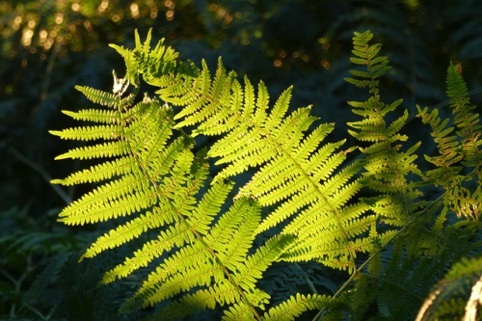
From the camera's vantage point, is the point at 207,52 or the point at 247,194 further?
the point at 207,52

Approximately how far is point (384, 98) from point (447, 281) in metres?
2.24

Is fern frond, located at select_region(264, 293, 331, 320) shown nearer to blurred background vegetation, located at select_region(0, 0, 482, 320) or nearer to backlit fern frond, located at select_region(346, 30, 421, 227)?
backlit fern frond, located at select_region(346, 30, 421, 227)

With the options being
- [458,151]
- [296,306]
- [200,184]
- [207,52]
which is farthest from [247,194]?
[207,52]

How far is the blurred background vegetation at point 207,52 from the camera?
2.90 m

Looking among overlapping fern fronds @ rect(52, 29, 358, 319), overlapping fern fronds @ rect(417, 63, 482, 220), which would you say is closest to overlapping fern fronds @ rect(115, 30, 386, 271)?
overlapping fern fronds @ rect(52, 29, 358, 319)

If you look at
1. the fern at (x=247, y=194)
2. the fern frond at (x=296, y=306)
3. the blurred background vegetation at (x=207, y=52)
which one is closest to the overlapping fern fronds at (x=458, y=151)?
the fern at (x=247, y=194)

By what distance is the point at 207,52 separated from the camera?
122 inches

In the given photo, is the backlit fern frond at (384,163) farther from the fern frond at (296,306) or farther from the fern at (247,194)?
the fern frond at (296,306)

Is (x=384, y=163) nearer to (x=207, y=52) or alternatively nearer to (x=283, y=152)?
(x=283, y=152)

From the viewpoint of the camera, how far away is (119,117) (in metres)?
0.96

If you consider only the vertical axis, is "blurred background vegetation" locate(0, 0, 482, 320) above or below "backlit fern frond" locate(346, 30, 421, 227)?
above

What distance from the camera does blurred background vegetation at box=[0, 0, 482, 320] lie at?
290 cm

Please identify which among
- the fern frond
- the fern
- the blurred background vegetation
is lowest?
the fern frond

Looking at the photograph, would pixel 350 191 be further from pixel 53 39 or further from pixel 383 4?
pixel 53 39
